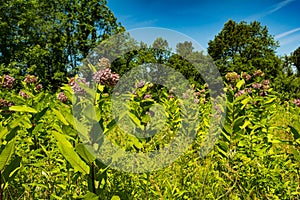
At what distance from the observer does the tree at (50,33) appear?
22969 mm

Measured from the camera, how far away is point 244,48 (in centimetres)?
2709

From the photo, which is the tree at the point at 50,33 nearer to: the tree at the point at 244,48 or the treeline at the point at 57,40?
the treeline at the point at 57,40

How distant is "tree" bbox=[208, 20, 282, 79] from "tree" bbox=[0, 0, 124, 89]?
8.71m

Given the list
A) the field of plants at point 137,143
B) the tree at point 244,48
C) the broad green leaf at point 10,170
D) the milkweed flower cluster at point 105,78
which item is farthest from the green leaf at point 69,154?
the tree at point 244,48

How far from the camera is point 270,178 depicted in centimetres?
199

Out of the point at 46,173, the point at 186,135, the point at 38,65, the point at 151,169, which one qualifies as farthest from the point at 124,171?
the point at 38,65

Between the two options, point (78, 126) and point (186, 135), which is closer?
point (78, 126)

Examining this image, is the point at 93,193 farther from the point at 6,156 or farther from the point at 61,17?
the point at 61,17

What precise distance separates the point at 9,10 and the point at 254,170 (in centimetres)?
2510

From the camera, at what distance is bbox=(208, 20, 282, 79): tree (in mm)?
25375

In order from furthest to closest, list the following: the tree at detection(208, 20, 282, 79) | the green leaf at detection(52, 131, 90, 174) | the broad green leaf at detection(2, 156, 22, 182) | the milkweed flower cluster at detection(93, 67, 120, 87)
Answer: the tree at detection(208, 20, 282, 79), the milkweed flower cluster at detection(93, 67, 120, 87), the broad green leaf at detection(2, 156, 22, 182), the green leaf at detection(52, 131, 90, 174)

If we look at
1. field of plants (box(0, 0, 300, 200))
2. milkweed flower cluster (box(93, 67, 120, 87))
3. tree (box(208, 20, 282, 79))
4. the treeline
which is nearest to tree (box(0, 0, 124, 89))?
the treeline

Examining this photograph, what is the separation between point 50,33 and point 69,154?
24.5m

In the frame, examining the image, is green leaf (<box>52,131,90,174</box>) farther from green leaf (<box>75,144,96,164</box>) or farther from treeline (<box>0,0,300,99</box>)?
treeline (<box>0,0,300,99</box>)
